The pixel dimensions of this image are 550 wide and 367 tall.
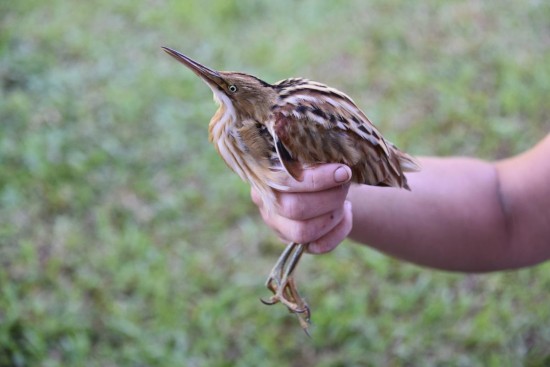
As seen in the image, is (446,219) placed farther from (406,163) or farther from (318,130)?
(318,130)

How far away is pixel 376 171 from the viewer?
1.81m

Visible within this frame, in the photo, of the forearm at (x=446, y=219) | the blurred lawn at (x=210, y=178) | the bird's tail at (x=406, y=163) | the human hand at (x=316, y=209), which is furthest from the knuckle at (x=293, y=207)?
the blurred lawn at (x=210, y=178)

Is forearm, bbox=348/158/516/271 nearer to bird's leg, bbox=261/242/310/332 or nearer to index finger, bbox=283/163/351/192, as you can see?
bird's leg, bbox=261/242/310/332

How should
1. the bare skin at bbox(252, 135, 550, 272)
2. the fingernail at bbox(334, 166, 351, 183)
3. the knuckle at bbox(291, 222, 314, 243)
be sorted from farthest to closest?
the bare skin at bbox(252, 135, 550, 272)
the knuckle at bbox(291, 222, 314, 243)
the fingernail at bbox(334, 166, 351, 183)

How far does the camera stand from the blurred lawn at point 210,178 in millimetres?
3428

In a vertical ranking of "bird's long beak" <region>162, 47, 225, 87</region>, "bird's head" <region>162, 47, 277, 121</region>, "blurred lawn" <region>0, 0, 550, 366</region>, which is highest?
"bird's long beak" <region>162, 47, 225, 87</region>

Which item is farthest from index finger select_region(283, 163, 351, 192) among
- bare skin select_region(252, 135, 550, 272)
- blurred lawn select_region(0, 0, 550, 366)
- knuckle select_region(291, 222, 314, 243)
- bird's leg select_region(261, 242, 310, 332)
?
blurred lawn select_region(0, 0, 550, 366)

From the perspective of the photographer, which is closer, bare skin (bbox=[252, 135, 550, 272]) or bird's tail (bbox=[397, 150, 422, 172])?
bird's tail (bbox=[397, 150, 422, 172])

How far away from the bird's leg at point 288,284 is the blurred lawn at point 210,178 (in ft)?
4.42

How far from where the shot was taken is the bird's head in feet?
5.57

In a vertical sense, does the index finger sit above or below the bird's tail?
above

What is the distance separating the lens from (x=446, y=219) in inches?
93.7

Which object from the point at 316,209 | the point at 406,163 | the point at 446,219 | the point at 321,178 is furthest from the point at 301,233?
the point at 446,219

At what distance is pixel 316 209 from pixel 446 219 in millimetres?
755
